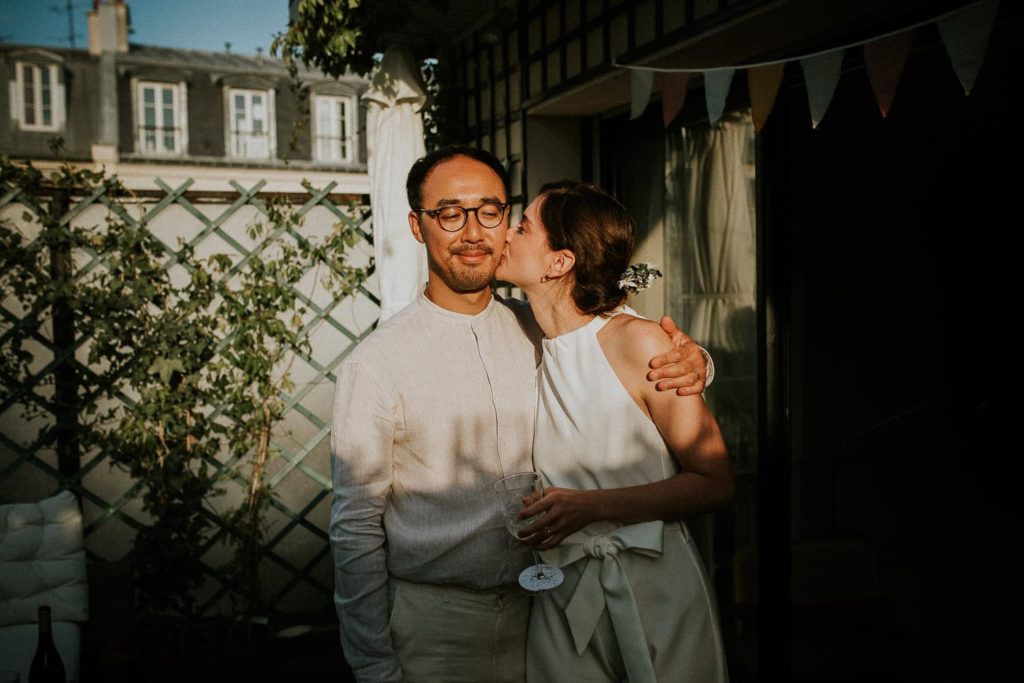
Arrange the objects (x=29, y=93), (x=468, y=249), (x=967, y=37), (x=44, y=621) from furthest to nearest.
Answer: (x=29, y=93), (x=44, y=621), (x=468, y=249), (x=967, y=37)

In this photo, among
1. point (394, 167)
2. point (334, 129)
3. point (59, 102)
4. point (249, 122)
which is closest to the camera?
point (394, 167)

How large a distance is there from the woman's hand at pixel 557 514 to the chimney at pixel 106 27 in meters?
22.3

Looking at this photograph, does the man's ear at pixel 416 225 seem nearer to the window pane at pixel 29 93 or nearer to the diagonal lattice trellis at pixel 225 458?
Result: the diagonal lattice trellis at pixel 225 458

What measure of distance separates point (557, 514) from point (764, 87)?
1222 mm

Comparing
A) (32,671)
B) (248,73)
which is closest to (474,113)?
(32,671)

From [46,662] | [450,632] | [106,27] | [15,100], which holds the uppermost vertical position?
[106,27]

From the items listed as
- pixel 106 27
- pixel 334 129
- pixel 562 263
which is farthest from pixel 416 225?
pixel 106 27

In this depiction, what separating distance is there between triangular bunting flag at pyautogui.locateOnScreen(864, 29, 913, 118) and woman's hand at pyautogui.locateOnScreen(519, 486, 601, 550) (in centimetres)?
103

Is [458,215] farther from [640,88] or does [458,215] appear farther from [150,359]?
[150,359]

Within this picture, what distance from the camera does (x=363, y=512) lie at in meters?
1.59

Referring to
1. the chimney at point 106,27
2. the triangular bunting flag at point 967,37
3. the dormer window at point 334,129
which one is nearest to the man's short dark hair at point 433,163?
the triangular bunting flag at point 967,37

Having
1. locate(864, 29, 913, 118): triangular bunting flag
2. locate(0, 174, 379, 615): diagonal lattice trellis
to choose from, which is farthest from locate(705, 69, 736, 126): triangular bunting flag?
locate(0, 174, 379, 615): diagonal lattice trellis

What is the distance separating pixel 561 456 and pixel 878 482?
259cm

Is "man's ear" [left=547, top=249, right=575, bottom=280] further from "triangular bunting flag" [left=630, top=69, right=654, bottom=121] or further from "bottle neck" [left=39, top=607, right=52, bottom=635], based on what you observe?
"bottle neck" [left=39, top=607, right=52, bottom=635]
